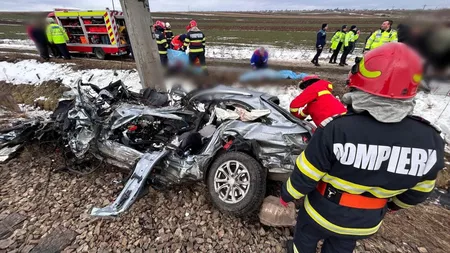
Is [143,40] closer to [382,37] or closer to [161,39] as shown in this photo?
[161,39]

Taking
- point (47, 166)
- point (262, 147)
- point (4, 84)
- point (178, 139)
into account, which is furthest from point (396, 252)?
point (4, 84)

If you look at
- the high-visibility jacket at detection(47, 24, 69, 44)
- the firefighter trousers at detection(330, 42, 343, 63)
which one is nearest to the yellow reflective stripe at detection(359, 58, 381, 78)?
the firefighter trousers at detection(330, 42, 343, 63)

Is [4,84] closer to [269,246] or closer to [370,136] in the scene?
[269,246]

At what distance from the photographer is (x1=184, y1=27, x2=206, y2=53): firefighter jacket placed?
682cm

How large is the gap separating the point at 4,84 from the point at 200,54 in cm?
655

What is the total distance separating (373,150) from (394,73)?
15.2 inches

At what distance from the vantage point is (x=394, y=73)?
1.13 m

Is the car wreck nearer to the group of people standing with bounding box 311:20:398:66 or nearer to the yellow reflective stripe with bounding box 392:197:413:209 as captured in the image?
the yellow reflective stripe with bounding box 392:197:413:209

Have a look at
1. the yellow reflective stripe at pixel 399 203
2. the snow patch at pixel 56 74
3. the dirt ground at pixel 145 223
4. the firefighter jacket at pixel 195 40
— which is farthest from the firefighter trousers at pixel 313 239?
the snow patch at pixel 56 74

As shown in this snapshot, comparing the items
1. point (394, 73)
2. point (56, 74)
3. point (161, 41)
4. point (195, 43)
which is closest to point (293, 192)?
point (394, 73)

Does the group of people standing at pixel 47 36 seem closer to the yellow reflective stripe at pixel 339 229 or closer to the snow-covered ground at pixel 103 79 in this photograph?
the snow-covered ground at pixel 103 79

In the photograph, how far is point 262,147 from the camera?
8.32ft

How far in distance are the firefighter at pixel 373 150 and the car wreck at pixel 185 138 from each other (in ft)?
3.34

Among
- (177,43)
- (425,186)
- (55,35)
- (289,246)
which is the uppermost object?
Answer: (425,186)
